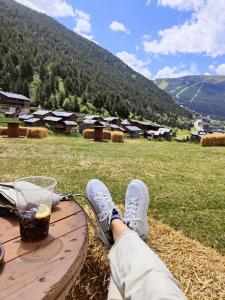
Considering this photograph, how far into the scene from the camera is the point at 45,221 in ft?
6.95

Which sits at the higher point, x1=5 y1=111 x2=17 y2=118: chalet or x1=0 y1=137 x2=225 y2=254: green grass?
x1=0 y1=137 x2=225 y2=254: green grass

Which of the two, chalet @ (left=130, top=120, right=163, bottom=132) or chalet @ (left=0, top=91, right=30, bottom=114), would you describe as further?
chalet @ (left=130, top=120, right=163, bottom=132)

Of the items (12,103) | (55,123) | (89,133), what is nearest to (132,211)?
(89,133)

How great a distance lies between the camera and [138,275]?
1728 millimetres

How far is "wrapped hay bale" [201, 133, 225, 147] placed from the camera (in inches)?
830

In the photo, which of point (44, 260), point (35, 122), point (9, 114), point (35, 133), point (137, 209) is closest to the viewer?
point (44, 260)

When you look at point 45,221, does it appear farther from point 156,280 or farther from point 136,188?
point 136,188

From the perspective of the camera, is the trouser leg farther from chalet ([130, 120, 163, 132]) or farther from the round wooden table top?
chalet ([130, 120, 163, 132])

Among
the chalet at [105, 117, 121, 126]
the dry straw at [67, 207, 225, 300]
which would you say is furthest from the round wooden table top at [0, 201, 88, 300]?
the chalet at [105, 117, 121, 126]

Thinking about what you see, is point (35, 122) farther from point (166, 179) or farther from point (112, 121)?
point (166, 179)

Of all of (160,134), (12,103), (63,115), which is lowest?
(160,134)

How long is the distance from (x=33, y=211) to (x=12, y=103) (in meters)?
103

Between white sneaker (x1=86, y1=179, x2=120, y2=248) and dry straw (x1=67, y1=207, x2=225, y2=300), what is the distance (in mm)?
550

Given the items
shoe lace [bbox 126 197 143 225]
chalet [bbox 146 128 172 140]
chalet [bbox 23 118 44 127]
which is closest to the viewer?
shoe lace [bbox 126 197 143 225]
